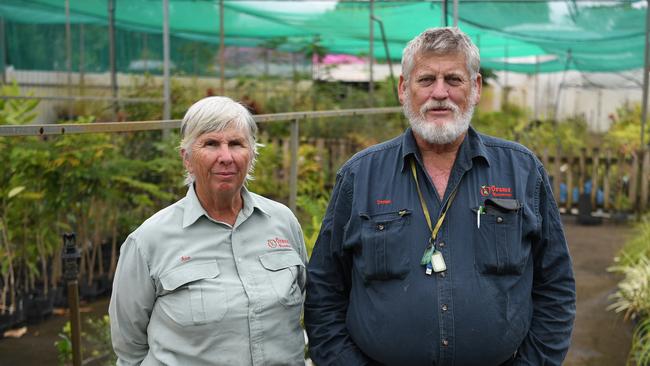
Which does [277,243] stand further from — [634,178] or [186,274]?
[634,178]

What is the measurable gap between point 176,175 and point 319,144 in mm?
3958

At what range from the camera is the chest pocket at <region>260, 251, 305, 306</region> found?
95.0 inches

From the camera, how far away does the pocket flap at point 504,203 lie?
2.37 m

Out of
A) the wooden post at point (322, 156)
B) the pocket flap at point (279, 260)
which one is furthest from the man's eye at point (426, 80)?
the wooden post at point (322, 156)

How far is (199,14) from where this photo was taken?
451 inches

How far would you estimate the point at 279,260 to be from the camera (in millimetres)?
2469

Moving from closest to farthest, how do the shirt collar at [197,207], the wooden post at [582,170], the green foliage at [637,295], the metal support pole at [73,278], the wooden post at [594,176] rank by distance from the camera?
1. the shirt collar at [197,207]
2. the metal support pole at [73,278]
3. the green foliage at [637,295]
4. the wooden post at [594,176]
5. the wooden post at [582,170]

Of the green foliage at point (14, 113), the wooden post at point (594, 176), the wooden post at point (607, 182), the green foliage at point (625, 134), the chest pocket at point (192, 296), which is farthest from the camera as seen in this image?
the green foliage at point (625, 134)

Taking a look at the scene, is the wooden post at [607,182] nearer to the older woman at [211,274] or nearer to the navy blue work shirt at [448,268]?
the navy blue work shirt at [448,268]

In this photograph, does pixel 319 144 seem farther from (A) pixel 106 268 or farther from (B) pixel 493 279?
(B) pixel 493 279

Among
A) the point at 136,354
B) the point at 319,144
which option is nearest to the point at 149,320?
the point at 136,354

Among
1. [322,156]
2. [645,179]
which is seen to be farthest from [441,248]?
[645,179]

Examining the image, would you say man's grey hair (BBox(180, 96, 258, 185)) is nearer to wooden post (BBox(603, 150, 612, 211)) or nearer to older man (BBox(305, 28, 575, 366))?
older man (BBox(305, 28, 575, 366))

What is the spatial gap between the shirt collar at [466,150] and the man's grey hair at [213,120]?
0.51 m
